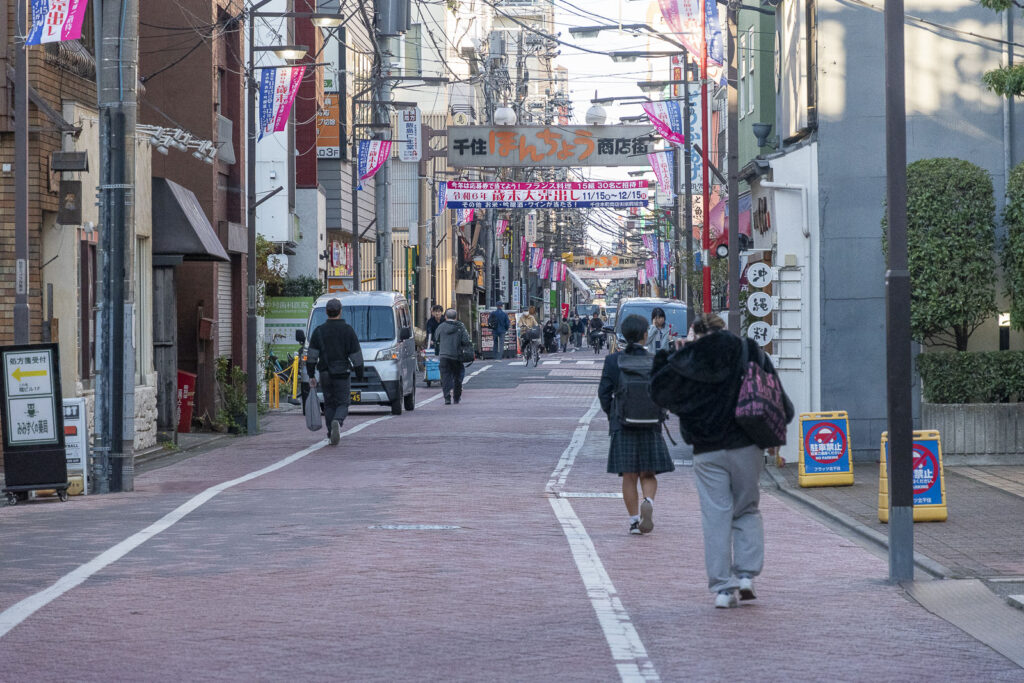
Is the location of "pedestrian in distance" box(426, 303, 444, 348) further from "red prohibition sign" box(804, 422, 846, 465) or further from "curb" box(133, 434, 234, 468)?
"red prohibition sign" box(804, 422, 846, 465)

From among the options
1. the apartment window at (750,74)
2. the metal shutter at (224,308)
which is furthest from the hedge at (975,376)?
the metal shutter at (224,308)

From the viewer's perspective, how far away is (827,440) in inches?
699

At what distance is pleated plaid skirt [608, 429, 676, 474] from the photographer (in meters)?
13.1

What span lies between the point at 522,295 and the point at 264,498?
85.0m

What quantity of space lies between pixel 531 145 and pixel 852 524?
30.6 m

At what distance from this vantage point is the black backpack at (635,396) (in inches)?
511

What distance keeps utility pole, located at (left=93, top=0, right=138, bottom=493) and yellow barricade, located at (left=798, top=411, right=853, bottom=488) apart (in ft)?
24.1

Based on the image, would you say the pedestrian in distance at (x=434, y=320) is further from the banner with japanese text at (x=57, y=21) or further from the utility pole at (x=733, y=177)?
the banner with japanese text at (x=57, y=21)

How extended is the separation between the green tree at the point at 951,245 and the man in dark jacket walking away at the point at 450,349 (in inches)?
525

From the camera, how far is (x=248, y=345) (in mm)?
28109

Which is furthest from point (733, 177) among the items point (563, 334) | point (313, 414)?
point (563, 334)

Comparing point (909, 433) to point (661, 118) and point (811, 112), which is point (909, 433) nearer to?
point (811, 112)

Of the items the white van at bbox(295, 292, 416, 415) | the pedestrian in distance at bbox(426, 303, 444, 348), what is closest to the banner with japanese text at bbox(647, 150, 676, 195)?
the pedestrian in distance at bbox(426, 303, 444, 348)

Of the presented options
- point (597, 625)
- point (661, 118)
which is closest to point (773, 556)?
point (597, 625)
